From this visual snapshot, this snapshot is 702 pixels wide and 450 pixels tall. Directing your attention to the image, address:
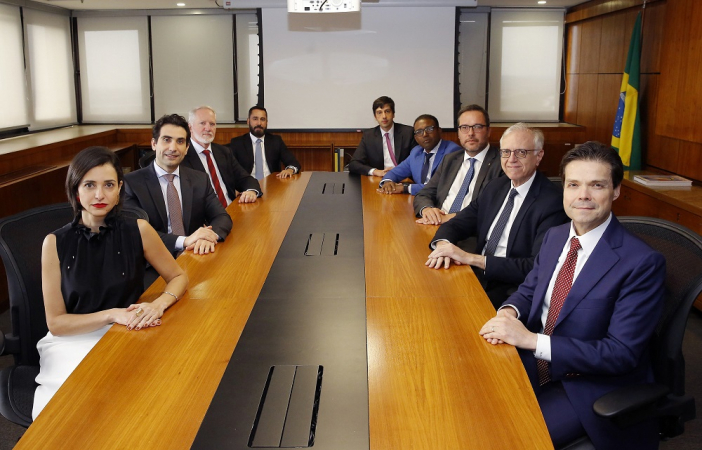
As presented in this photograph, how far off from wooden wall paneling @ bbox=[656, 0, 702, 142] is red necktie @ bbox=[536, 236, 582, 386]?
325 cm

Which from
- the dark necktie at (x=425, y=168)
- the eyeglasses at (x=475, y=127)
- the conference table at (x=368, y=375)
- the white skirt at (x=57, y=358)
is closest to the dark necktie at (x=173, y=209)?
the conference table at (x=368, y=375)

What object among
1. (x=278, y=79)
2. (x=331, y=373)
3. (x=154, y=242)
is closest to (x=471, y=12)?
(x=278, y=79)

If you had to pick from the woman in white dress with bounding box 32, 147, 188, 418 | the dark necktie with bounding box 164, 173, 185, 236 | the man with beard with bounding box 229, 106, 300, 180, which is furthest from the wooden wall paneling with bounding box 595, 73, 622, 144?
the woman in white dress with bounding box 32, 147, 188, 418

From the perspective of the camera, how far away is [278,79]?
25.7 feet

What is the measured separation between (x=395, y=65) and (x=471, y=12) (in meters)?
1.32

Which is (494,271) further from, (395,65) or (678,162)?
(395,65)

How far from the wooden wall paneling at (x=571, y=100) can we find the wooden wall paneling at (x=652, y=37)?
197 centimetres

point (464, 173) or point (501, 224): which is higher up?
point (464, 173)

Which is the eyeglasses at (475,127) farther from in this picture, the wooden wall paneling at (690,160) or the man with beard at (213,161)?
the wooden wall paneling at (690,160)

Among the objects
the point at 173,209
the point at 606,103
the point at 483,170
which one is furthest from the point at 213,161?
the point at 606,103

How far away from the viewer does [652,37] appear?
587 centimetres

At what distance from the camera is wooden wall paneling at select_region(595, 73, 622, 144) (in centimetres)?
682

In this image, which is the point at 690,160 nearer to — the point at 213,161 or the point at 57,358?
the point at 213,161

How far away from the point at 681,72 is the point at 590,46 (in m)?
2.75
